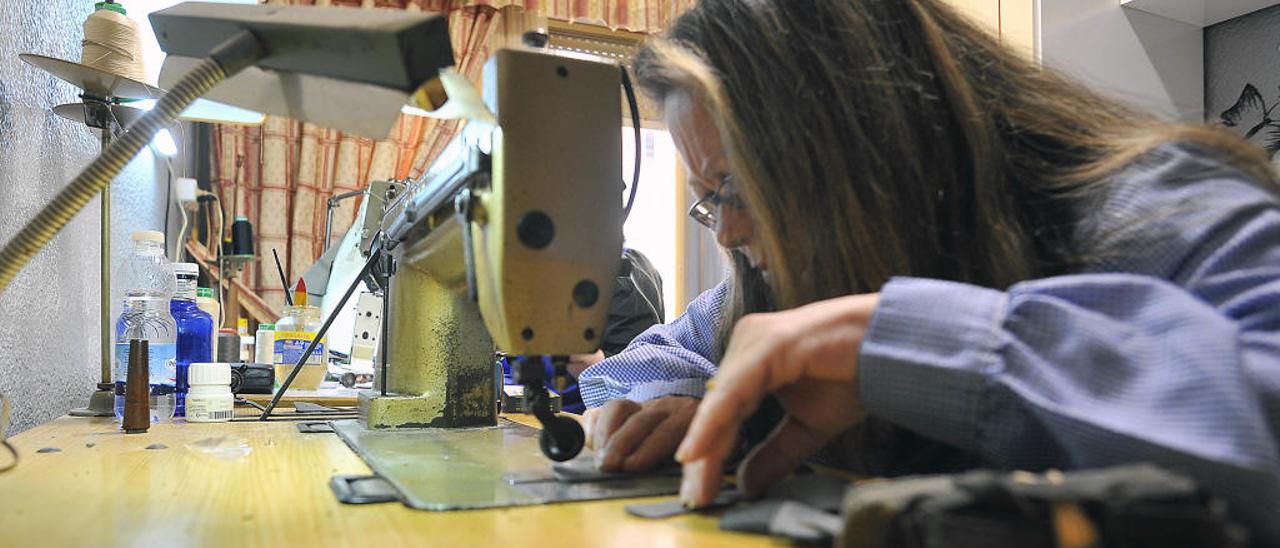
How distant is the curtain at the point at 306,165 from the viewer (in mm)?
2953

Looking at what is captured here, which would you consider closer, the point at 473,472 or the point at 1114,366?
the point at 1114,366

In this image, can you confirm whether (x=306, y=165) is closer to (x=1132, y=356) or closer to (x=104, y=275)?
(x=104, y=275)

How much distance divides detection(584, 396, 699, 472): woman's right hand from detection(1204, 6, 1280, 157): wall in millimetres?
1345

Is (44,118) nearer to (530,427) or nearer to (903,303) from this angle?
(530,427)

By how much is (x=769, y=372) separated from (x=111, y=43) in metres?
1.31

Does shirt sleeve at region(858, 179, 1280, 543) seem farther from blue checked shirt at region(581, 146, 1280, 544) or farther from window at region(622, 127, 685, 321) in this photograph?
window at region(622, 127, 685, 321)

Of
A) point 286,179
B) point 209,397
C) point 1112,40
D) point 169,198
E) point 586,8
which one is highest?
point 586,8

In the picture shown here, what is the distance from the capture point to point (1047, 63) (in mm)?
880

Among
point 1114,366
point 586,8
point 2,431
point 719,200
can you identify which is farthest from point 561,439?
point 586,8

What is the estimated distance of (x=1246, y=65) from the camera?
161cm

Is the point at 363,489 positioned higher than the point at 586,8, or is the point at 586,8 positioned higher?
the point at 586,8

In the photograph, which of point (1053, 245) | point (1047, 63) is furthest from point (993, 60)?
point (1053, 245)

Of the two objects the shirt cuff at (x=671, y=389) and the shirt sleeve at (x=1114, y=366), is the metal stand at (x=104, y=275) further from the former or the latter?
the shirt sleeve at (x=1114, y=366)

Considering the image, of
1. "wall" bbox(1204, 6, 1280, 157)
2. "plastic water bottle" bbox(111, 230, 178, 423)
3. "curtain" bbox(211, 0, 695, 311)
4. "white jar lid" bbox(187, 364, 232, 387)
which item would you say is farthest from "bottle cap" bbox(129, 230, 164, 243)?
"wall" bbox(1204, 6, 1280, 157)
